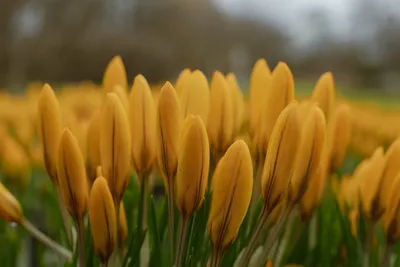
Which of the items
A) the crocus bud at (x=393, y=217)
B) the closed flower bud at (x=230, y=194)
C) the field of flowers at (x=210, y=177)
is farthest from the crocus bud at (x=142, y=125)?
the crocus bud at (x=393, y=217)

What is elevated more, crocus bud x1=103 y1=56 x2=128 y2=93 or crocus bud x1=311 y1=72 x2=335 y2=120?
crocus bud x1=103 y1=56 x2=128 y2=93

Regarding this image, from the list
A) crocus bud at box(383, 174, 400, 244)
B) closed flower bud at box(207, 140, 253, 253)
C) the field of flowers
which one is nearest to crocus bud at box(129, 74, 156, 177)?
the field of flowers

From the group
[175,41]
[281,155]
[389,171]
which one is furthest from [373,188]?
[175,41]

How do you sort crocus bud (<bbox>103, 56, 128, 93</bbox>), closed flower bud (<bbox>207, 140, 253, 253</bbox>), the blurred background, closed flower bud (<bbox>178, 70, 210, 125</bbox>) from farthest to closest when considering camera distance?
the blurred background, crocus bud (<bbox>103, 56, 128, 93</bbox>), closed flower bud (<bbox>178, 70, 210, 125</bbox>), closed flower bud (<bbox>207, 140, 253, 253</bbox>)

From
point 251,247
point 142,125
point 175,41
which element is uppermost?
point 175,41

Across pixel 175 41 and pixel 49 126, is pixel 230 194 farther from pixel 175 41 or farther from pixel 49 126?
pixel 175 41

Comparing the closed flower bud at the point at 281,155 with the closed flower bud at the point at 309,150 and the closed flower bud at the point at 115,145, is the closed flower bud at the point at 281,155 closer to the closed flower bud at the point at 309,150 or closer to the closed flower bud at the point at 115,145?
the closed flower bud at the point at 309,150

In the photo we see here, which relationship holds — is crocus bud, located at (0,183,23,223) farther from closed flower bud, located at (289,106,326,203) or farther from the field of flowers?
closed flower bud, located at (289,106,326,203)
